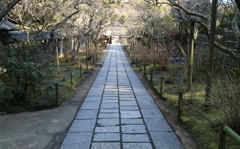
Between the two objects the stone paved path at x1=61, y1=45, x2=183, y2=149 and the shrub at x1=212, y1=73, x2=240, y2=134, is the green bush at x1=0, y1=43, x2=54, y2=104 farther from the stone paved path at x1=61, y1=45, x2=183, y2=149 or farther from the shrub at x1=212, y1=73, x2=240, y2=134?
the shrub at x1=212, y1=73, x2=240, y2=134

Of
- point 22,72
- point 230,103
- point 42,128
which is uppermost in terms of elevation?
point 22,72

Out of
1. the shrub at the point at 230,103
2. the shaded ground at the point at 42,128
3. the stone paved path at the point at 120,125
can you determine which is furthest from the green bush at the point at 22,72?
the shrub at the point at 230,103

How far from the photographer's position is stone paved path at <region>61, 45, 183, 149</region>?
14.5 feet

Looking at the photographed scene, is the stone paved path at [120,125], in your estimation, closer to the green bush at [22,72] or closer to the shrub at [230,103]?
the shrub at [230,103]

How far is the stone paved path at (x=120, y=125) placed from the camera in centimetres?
441

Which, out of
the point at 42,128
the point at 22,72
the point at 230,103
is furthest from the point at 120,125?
the point at 22,72

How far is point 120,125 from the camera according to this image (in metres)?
5.35

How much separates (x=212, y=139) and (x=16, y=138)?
3551 millimetres

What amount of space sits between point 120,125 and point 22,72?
9.49ft

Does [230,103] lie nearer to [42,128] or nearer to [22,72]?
[42,128]

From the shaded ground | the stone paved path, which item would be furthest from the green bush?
the stone paved path

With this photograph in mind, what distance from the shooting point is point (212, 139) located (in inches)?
172

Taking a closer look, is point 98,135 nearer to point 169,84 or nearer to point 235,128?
point 235,128

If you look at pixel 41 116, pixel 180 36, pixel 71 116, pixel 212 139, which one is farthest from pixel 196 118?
pixel 180 36
